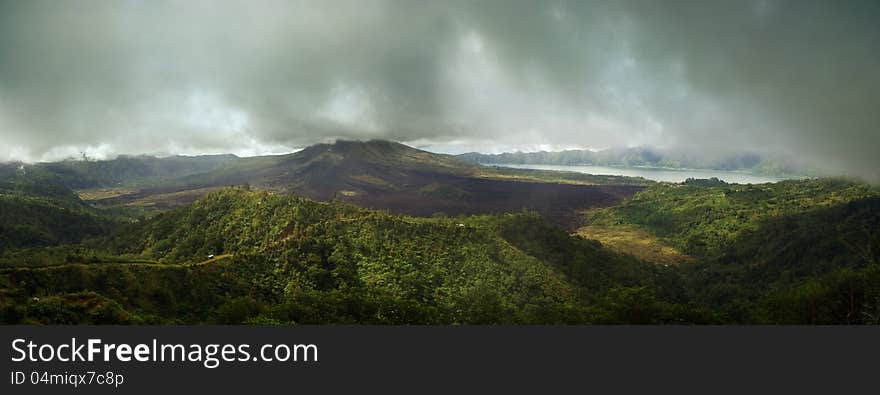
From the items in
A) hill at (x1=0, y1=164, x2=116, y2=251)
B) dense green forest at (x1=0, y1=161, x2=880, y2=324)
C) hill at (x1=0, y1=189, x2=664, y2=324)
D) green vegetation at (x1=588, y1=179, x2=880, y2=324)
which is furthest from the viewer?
hill at (x1=0, y1=164, x2=116, y2=251)

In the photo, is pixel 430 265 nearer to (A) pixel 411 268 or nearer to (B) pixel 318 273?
(A) pixel 411 268

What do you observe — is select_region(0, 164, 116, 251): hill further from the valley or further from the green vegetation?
the green vegetation

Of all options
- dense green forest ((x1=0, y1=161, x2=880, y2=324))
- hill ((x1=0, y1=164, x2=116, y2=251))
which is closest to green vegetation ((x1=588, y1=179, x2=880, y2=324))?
dense green forest ((x1=0, y1=161, x2=880, y2=324))

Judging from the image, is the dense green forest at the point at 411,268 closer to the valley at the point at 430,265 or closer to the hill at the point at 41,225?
the valley at the point at 430,265

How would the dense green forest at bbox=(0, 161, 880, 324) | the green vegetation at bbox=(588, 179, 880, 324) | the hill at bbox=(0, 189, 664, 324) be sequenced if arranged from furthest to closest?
1. the green vegetation at bbox=(588, 179, 880, 324)
2. the dense green forest at bbox=(0, 161, 880, 324)
3. the hill at bbox=(0, 189, 664, 324)

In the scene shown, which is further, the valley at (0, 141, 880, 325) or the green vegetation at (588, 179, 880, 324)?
the green vegetation at (588, 179, 880, 324)

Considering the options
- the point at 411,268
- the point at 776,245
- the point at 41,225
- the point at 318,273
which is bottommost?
the point at 41,225

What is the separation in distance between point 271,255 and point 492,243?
30927mm

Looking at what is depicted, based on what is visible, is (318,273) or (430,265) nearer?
(318,273)

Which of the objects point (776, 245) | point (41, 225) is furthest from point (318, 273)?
point (776, 245)

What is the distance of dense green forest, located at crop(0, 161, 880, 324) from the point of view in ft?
86.2

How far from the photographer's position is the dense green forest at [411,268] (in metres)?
26.3

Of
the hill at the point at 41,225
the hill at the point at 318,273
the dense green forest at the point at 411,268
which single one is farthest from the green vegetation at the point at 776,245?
the hill at the point at 41,225

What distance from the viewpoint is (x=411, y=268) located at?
47.5 meters
